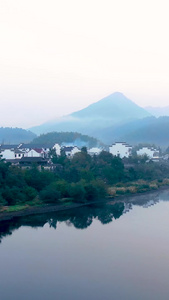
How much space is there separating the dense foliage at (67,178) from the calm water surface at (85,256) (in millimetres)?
990

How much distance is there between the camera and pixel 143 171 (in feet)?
52.0

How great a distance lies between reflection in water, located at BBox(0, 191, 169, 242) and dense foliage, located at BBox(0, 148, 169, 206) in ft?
1.96

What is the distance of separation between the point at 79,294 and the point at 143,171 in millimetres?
11145

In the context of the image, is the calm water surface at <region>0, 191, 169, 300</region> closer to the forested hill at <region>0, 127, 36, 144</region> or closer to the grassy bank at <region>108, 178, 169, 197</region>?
the grassy bank at <region>108, 178, 169, 197</region>

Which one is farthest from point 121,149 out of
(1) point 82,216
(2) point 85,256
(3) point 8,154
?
(2) point 85,256

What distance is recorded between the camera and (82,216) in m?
9.83

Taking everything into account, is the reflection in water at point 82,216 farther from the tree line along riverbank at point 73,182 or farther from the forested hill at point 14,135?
the forested hill at point 14,135

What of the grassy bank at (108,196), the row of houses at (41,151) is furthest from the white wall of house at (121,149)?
the grassy bank at (108,196)

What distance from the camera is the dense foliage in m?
10.5

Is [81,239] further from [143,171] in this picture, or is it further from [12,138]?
[12,138]

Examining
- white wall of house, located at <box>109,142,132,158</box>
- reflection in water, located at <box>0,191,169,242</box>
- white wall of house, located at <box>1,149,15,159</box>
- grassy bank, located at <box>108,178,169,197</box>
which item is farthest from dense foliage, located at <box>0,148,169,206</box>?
white wall of house, located at <box>109,142,132,158</box>

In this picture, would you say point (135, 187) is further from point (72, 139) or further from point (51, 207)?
point (72, 139)

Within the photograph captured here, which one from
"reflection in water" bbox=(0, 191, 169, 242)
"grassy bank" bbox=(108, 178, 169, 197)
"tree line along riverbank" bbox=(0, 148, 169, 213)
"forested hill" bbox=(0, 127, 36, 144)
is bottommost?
"reflection in water" bbox=(0, 191, 169, 242)

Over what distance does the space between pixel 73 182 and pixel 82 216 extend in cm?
238
